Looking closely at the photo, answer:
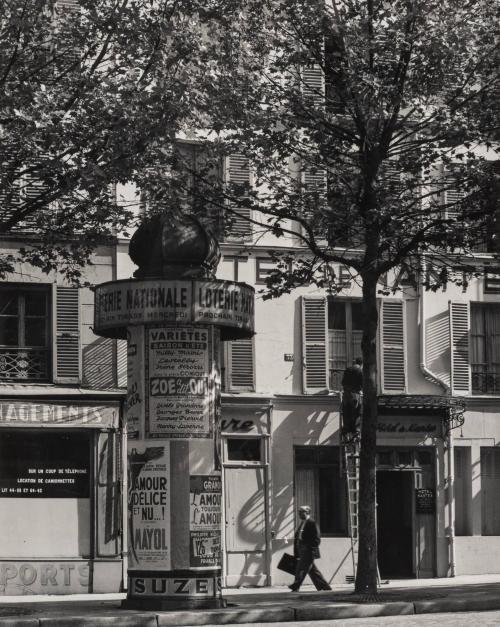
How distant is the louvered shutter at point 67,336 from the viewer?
94.5 feet

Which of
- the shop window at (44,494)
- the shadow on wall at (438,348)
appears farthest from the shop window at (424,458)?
the shop window at (44,494)

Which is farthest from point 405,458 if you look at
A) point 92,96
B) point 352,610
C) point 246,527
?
point 92,96

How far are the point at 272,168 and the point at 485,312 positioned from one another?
970cm

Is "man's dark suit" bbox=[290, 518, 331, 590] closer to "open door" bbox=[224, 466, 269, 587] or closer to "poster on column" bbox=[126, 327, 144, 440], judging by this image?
"open door" bbox=[224, 466, 269, 587]

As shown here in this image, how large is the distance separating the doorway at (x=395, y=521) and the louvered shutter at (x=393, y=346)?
1847 millimetres

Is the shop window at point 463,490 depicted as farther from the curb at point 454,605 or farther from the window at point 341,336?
the curb at point 454,605

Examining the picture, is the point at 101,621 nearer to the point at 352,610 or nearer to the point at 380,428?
the point at 352,610

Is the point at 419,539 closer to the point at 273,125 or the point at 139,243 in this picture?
the point at 273,125

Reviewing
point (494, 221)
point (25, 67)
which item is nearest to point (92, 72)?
point (25, 67)

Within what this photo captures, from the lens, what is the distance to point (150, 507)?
21031 millimetres

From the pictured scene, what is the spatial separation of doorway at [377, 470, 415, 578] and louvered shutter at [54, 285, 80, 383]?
23.0ft

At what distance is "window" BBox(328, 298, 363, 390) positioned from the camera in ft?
103

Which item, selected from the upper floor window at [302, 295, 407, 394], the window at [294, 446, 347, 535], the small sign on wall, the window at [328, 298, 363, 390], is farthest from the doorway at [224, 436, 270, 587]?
the small sign on wall

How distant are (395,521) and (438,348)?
3.74 metres
